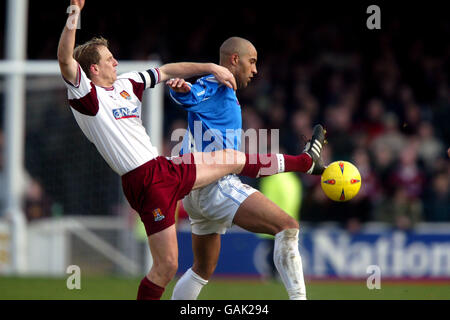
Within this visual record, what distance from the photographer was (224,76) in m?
5.63

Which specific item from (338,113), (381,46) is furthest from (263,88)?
(381,46)

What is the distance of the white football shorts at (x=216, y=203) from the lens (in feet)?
18.7

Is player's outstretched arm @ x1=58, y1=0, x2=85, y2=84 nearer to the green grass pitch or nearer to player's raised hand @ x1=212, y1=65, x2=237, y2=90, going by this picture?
player's raised hand @ x1=212, y1=65, x2=237, y2=90

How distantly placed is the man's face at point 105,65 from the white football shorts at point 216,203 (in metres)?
1.07

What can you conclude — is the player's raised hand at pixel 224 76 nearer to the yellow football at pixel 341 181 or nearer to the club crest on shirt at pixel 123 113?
the club crest on shirt at pixel 123 113

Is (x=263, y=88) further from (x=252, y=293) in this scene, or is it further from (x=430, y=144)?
(x=252, y=293)

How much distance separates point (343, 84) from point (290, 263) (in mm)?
10654

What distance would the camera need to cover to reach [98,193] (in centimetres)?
1157

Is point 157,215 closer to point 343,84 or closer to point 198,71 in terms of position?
point 198,71

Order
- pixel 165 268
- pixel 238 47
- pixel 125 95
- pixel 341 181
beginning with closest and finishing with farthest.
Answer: pixel 165 268
pixel 125 95
pixel 341 181
pixel 238 47

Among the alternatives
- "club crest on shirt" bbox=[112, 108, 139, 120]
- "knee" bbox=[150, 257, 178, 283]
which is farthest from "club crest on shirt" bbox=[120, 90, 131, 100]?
"knee" bbox=[150, 257, 178, 283]

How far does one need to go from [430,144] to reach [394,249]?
2.78 metres

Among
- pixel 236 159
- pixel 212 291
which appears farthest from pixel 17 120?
pixel 236 159
